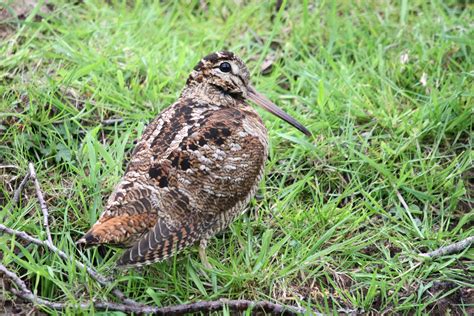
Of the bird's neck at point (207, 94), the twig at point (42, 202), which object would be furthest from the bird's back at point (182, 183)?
the twig at point (42, 202)

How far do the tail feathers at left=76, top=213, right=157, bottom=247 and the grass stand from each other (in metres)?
0.30

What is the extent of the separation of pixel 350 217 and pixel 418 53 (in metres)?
1.85

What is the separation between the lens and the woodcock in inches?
155

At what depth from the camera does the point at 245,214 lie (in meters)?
4.73

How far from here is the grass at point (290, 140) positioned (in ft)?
13.9

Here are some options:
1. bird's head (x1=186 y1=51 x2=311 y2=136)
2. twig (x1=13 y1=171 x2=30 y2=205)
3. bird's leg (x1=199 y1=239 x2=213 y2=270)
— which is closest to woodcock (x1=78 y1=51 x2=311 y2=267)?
bird's leg (x1=199 y1=239 x2=213 y2=270)

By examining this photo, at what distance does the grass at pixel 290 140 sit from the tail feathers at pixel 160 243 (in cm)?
25

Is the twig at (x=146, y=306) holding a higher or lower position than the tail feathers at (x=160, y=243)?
lower

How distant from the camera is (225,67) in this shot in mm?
4734

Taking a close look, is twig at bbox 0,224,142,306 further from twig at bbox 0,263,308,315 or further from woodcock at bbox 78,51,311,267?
woodcock at bbox 78,51,311,267

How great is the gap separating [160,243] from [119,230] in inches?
9.3

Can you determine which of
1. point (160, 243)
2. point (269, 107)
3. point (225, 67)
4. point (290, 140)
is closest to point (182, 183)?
point (160, 243)

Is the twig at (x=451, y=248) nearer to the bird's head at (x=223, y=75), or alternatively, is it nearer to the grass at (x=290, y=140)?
the grass at (x=290, y=140)

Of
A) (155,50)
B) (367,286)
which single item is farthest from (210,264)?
(155,50)
